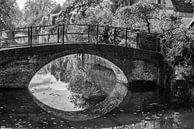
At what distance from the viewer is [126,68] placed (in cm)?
1902

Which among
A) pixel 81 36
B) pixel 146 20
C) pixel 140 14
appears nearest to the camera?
pixel 146 20

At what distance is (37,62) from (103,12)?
13.3 metres

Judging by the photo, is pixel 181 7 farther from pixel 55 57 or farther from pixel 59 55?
A: pixel 55 57

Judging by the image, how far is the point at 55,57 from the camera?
56.4ft

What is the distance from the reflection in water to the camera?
14.8m

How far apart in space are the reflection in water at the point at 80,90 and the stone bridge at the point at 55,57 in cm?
90

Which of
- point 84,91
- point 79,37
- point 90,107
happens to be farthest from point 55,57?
point 79,37

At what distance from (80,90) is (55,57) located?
2.72m

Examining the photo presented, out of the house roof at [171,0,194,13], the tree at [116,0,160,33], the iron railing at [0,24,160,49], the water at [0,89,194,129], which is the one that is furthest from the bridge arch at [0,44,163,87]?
the house roof at [171,0,194,13]

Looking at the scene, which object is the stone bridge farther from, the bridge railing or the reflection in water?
the reflection in water

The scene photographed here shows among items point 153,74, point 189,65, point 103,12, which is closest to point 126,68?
point 153,74

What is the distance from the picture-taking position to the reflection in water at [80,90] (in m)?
14.8

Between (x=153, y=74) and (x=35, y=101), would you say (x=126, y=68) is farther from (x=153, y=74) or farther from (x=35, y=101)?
(x=35, y=101)

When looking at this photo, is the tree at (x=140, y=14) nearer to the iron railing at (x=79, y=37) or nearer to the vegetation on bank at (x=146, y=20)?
the vegetation on bank at (x=146, y=20)
